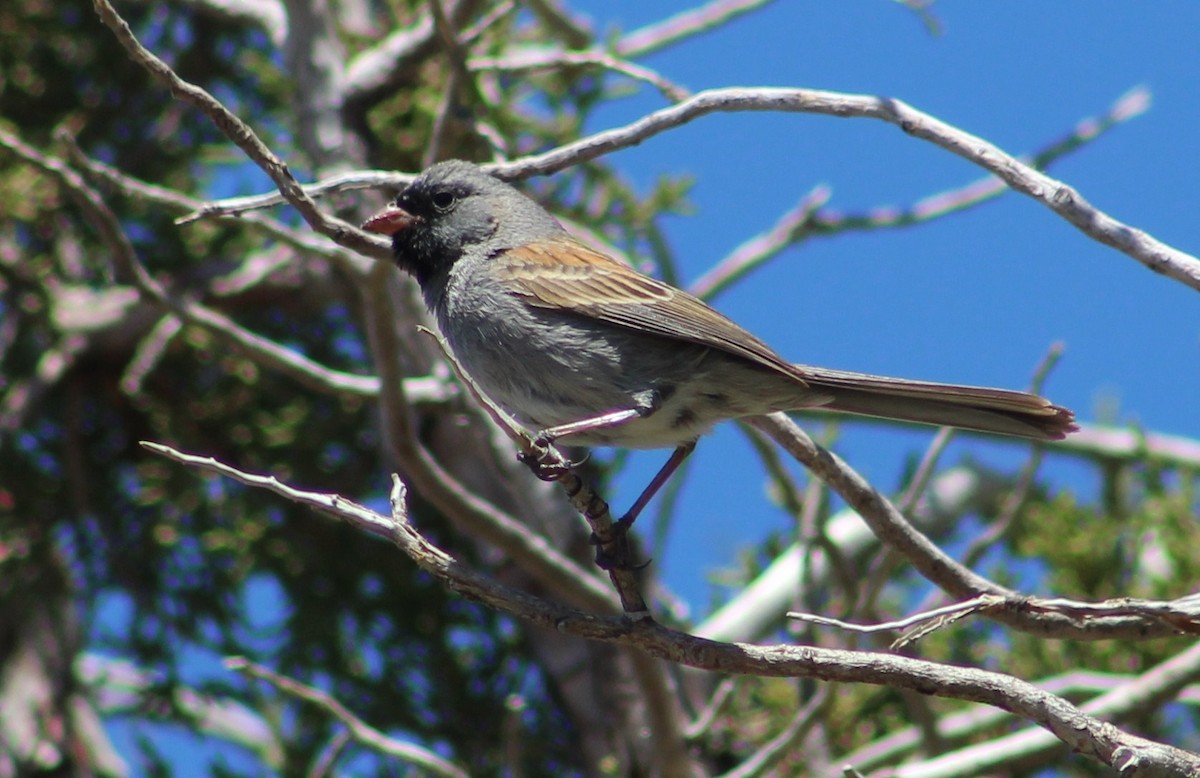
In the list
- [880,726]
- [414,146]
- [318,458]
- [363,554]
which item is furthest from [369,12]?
[880,726]

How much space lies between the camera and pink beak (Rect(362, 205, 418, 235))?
4484 mm

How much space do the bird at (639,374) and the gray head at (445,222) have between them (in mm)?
140

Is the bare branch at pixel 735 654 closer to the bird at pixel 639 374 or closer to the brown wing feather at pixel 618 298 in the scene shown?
the bird at pixel 639 374

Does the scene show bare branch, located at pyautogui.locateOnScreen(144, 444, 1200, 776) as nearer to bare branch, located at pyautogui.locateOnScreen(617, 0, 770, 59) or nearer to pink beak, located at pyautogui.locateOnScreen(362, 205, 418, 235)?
pink beak, located at pyautogui.locateOnScreen(362, 205, 418, 235)

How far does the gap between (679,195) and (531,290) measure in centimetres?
202

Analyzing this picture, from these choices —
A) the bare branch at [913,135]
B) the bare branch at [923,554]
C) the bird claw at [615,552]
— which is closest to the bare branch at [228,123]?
the bare branch at [913,135]

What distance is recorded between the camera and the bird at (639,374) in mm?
3941

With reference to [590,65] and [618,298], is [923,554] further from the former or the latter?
[590,65]

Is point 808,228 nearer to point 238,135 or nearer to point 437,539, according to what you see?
point 437,539

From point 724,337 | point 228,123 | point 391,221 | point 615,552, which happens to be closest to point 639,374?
point 724,337

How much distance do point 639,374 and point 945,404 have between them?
93 cm

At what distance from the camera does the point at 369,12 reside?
22.1 ft

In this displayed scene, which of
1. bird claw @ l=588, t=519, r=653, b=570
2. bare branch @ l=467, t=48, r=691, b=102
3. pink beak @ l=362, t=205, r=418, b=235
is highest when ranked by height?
bare branch @ l=467, t=48, r=691, b=102

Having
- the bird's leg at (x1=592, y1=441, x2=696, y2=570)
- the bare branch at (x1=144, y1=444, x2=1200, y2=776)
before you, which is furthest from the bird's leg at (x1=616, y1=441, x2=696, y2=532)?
the bare branch at (x1=144, y1=444, x2=1200, y2=776)
